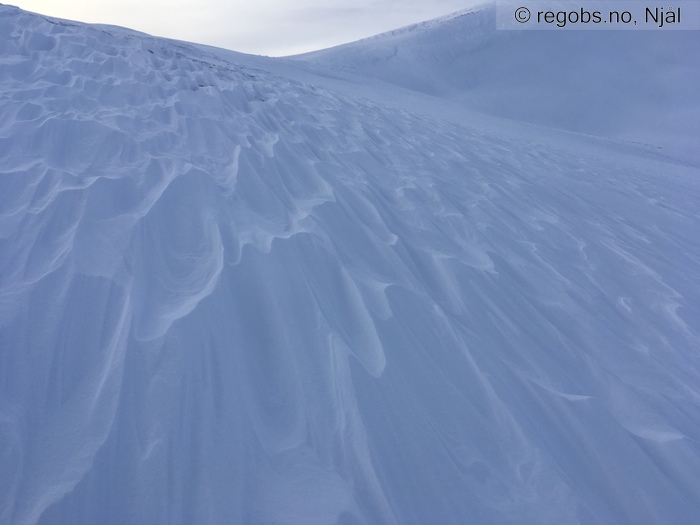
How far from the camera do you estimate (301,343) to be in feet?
6.81

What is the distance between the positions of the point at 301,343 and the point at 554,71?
23.8m

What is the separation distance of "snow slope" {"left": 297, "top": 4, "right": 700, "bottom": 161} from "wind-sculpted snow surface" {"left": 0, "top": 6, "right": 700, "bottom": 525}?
1426 centimetres

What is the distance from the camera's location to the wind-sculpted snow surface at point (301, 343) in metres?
1.58

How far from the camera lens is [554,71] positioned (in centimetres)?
2183

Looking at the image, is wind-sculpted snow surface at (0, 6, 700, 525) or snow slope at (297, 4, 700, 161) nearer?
wind-sculpted snow surface at (0, 6, 700, 525)

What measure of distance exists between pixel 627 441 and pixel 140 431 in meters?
1.92

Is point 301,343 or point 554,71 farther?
point 554,71

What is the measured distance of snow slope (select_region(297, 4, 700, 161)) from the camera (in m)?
18.0

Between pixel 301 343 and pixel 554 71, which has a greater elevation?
pixel 554 71

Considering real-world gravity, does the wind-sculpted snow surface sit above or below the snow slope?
below

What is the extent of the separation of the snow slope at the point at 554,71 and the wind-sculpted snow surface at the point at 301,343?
561 inches

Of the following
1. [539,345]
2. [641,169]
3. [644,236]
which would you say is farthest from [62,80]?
[641,169]

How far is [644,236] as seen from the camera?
471 cm

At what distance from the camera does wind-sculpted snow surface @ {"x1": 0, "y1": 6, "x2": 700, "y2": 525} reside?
1583 millimetres
